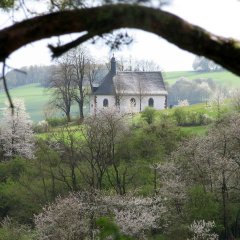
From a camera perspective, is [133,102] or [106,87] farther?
[106,87]

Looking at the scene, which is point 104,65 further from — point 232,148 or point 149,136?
point 232,148

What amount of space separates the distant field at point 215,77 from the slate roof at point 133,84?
1004 inches

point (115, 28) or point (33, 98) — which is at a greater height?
point (115, 28)

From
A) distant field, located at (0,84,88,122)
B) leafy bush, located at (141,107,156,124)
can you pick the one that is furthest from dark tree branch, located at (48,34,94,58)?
distant field, located at (0,84,88,122)

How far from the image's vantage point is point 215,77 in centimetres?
11250

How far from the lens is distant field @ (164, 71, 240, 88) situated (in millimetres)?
104312

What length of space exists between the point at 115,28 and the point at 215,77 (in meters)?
111

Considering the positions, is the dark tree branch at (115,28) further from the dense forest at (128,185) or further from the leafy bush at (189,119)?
the leafy bush at (189,119)

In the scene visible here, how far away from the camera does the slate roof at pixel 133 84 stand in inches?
2840

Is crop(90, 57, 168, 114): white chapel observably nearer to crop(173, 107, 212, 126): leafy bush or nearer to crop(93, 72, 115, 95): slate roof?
crop(93, 72, 115, 95): slate roof

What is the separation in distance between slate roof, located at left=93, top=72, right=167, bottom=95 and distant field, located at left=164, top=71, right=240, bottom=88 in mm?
25495

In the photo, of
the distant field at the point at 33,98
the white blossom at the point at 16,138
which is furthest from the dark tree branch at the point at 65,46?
the distant field at the point at 33,98

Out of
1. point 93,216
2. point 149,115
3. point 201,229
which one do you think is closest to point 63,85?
point 149,115

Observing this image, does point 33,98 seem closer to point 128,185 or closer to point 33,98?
point 33,98
